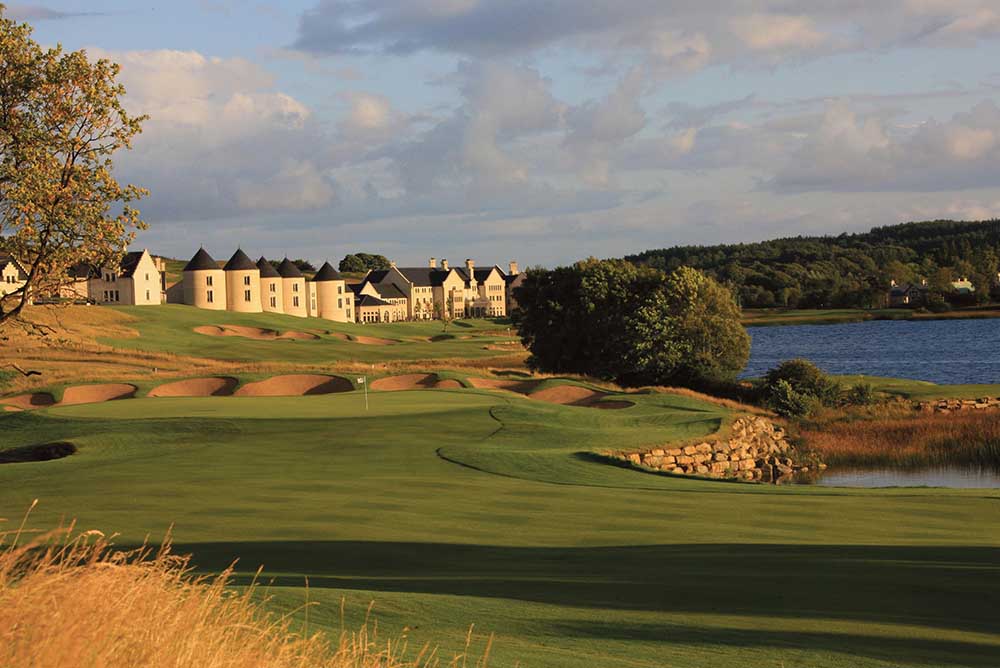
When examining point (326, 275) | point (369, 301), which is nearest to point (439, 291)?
point (369, 301)

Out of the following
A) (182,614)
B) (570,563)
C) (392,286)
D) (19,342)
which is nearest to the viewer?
(182,614)

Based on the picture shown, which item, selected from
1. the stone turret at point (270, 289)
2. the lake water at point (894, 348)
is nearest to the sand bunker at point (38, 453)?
the lake water at point (894, 348)

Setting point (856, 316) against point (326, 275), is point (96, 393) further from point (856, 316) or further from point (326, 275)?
point (856, 316)

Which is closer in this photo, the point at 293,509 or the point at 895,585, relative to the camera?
the point at 895,585

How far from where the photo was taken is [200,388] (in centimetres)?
4466

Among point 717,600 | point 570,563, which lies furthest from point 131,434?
point 717,600

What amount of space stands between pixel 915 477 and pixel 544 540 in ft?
71.0

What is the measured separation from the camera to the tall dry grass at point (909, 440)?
3434 centimetres

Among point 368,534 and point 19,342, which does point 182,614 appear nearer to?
point 368,534

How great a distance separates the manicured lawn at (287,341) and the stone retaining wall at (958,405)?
39.7 m

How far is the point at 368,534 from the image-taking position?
14.7m

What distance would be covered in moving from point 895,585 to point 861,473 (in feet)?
80.5

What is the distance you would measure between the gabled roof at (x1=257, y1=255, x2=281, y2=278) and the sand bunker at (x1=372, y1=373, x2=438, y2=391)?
2959 inches

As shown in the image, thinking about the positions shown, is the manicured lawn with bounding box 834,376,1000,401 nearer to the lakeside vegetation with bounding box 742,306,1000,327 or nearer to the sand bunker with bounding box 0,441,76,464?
the sand bunker with bounding box 0,441,76,464
